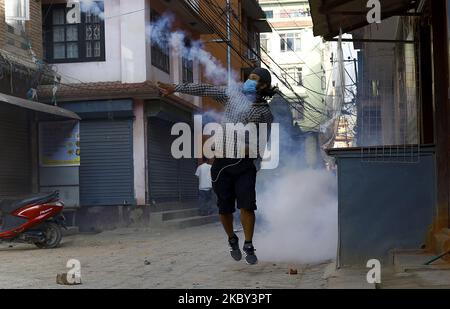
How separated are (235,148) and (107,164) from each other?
8989 mm

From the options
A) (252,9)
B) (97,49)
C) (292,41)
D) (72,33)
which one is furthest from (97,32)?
(292,41)

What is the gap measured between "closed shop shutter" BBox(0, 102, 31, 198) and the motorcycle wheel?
2520 millimetres

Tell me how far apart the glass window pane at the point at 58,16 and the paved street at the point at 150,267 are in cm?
638

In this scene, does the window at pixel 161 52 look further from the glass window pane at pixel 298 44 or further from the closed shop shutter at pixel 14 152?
the glass window pane at pixel 298 44

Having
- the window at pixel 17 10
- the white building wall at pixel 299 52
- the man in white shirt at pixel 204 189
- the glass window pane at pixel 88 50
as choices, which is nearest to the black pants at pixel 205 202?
the man in white shirt at pixel 204 189

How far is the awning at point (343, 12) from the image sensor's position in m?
6.88

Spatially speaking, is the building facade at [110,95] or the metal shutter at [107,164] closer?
the building facade at [110,95]

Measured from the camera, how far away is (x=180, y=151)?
569 inches

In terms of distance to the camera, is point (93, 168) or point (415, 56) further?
point (93, 168)

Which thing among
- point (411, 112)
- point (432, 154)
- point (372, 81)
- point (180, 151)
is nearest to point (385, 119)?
point (411, 112)

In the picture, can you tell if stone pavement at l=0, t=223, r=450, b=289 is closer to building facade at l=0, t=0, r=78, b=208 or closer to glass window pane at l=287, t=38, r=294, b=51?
building facade at l=0, t=0, r=78, b=208

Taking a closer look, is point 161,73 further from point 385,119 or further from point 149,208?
point 385,119

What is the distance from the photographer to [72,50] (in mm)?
14180
